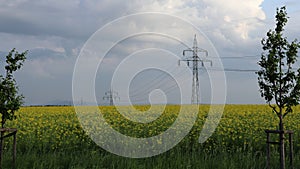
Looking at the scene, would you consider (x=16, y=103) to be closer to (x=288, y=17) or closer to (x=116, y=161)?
(x=116, y=161)

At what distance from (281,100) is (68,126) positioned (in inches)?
366

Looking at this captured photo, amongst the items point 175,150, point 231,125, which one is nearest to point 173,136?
point 175,150

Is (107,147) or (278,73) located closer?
(278,73)

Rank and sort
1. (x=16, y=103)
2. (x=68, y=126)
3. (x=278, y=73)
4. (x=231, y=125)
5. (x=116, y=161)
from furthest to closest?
(x=68, y=126), (x=231, y=125), (x=116, y=161), (x=16, y=103), (x=278, y=73)

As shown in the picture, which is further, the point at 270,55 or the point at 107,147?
the point at 107,147

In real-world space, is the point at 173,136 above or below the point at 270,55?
below

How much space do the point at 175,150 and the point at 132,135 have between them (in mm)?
2021

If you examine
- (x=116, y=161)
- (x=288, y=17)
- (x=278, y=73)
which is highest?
(x=288, y=17)

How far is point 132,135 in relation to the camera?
11.6 metres

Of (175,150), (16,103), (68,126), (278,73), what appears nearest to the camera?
(278,73)

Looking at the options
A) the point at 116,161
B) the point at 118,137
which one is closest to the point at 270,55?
the point at 116,161

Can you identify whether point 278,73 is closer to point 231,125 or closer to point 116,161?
point 116,161

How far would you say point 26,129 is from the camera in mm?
13562

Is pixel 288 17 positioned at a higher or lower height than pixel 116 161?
higher
